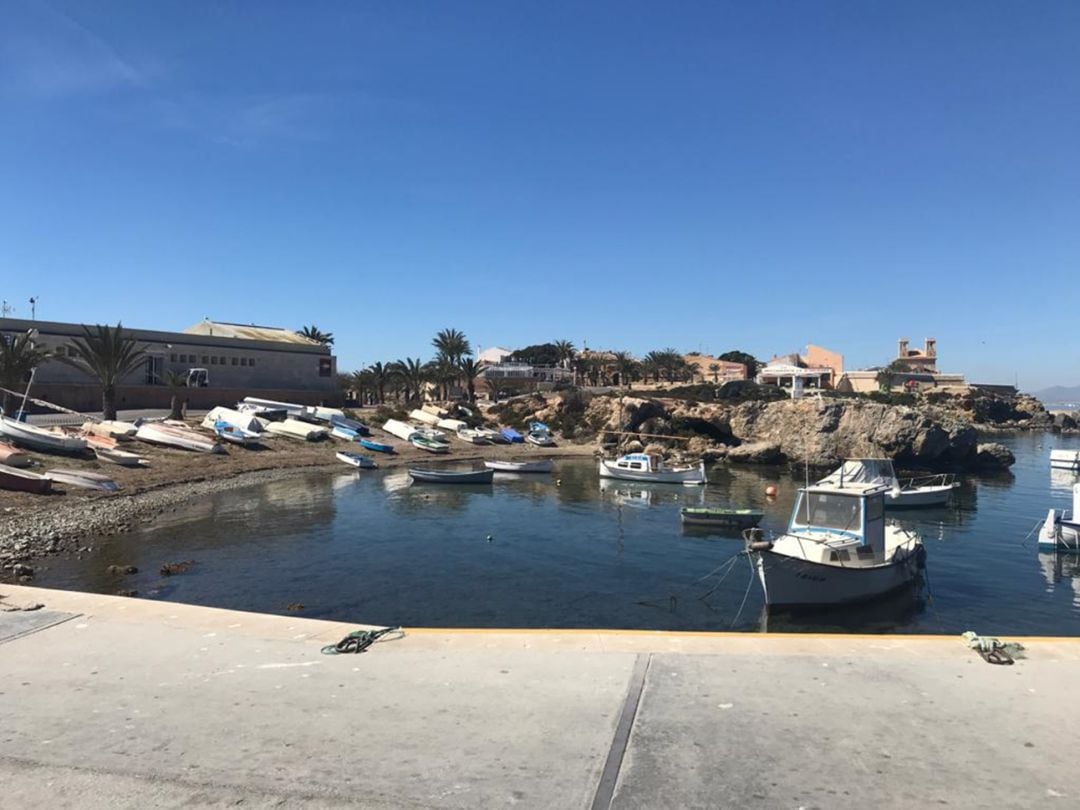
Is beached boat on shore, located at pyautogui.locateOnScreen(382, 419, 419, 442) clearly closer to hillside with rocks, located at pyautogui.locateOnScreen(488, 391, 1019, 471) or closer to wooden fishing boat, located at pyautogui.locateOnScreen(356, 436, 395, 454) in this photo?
wooden fishing boat, located at pyautogui.locateOnScreen(356, 436, 395, 454)

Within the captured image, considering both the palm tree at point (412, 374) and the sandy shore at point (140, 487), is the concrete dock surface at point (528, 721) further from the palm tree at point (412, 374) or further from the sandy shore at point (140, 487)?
the palm tree at point (412, 374)

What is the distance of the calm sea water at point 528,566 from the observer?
1772cm

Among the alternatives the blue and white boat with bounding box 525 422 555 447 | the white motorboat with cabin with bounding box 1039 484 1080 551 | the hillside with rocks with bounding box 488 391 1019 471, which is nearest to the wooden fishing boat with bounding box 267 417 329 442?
the blue and white boat with bounding box 525 422 555 447

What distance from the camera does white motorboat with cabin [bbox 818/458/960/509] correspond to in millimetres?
30692

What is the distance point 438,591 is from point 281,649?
35.6 feet

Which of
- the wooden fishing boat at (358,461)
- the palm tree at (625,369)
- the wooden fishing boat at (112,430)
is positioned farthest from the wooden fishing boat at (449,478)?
the palm tree at (625,369)

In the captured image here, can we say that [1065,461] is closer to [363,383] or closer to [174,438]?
[174,438]

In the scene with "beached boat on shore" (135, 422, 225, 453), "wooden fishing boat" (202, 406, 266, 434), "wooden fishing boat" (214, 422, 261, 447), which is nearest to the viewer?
"beached boat on shore" (135, 422, 225, 453)

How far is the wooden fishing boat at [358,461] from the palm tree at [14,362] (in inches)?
825

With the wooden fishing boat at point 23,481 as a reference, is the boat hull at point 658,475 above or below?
below

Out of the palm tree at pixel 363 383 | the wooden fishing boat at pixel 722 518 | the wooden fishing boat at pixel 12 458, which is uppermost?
the palm tree at pixel 363 383

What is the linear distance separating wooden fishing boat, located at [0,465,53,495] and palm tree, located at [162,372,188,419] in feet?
83.4

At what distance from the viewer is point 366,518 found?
3256 centimetres

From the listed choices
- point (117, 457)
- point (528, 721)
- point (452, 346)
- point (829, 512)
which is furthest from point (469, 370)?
point (528, 721)
